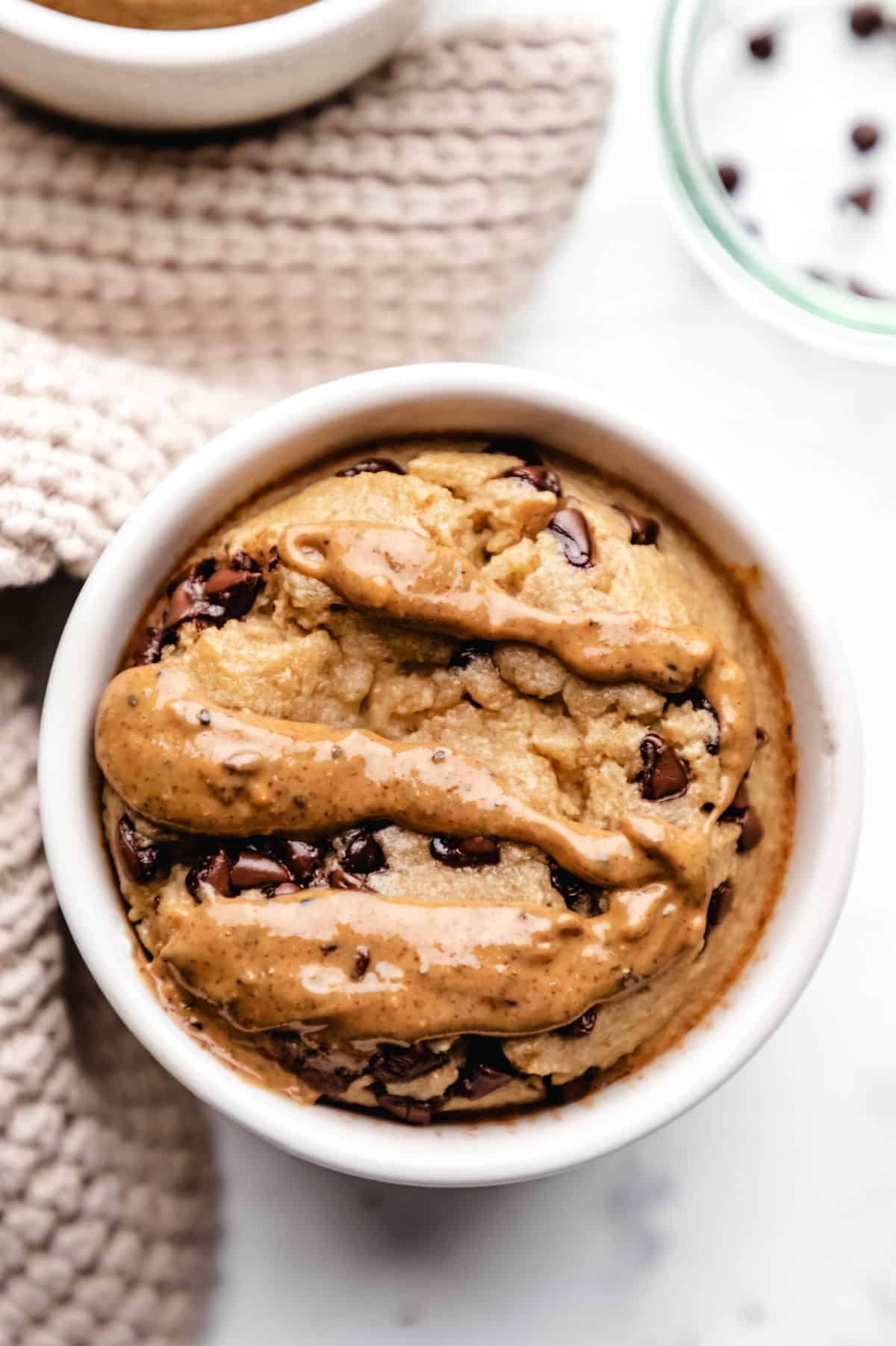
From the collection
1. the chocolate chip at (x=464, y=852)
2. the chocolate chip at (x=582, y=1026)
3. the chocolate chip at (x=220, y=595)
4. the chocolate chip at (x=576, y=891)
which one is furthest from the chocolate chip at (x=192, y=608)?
the chocolate chip at (x=582, y=1026)

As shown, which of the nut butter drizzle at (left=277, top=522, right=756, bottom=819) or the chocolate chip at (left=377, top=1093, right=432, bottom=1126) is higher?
the nut butter drizzle at (left=277, top=522, right=756, bottom=819)

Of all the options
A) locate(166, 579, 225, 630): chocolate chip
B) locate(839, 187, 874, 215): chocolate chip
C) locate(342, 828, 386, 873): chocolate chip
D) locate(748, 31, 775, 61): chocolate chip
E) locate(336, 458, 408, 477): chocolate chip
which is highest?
locate(748, 31, 775, 61): chocolate chip


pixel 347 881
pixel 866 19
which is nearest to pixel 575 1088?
pixel 347 881

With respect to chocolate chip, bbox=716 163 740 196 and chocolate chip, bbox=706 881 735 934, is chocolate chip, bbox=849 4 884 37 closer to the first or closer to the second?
chocolate chip, bbox=716 163 740 196

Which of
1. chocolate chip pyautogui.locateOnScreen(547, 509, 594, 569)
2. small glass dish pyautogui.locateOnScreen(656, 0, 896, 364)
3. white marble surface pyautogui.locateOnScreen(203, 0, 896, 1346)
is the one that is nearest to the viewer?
chocolate chip pyautogui.locateOnScreen(547, 509, 594, 569)

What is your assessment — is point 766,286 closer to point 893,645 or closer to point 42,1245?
point 893,645

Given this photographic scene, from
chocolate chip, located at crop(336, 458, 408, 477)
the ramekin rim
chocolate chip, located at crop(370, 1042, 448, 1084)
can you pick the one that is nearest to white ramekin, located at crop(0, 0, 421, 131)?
the ramekin rim

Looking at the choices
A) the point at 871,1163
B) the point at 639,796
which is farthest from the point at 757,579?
the point at 871,1163
